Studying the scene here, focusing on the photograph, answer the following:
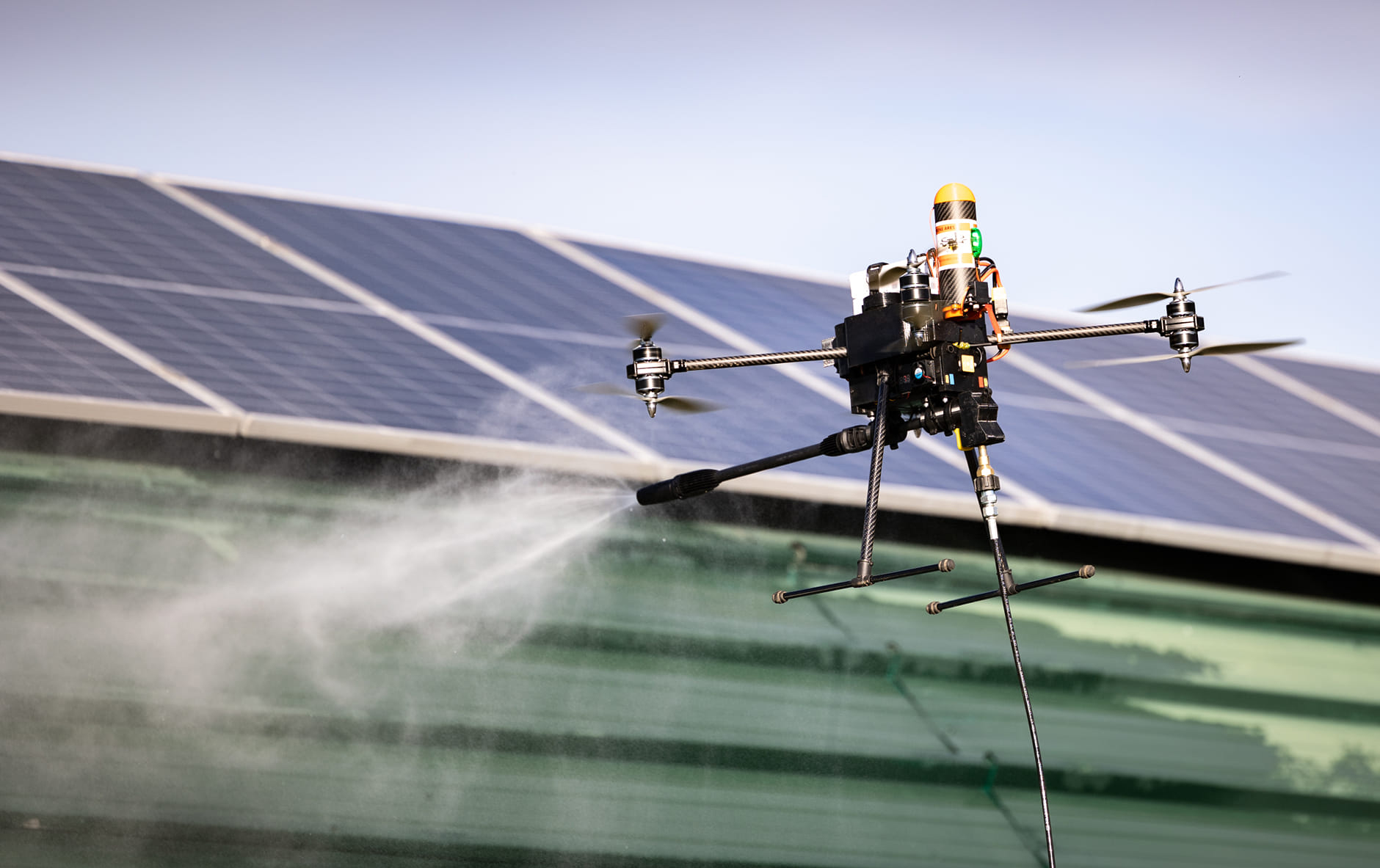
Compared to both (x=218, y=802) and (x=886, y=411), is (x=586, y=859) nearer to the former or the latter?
(x=218, y=802)

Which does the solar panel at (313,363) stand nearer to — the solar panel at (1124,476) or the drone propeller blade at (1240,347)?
the solar panel at (1124,476)

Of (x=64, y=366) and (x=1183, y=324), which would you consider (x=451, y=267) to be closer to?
(x=64, y=366)

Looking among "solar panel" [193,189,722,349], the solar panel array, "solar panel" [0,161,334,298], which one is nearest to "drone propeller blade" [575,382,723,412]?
the solar panel array

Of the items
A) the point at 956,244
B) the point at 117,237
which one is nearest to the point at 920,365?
the point at 956,244

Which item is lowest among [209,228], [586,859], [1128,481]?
[586,859]

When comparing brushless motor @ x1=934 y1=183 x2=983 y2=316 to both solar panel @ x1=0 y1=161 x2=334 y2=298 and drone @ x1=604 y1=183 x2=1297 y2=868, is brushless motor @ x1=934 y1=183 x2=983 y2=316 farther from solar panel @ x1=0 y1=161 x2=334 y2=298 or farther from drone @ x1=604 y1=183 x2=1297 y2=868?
solar panel @ x1=0 y1=161 x2=334 y2=298

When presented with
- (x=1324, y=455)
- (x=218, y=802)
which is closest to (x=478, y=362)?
(x=218, y=802)
